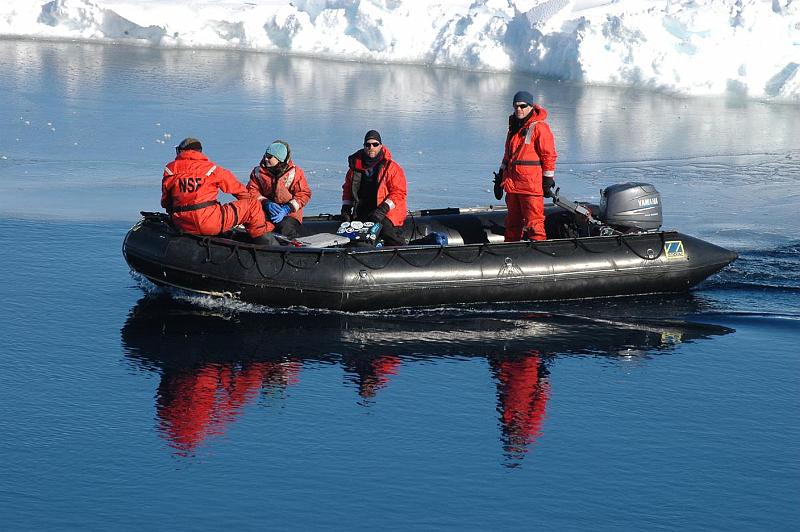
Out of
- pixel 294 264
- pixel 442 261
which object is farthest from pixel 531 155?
pixel 294 264

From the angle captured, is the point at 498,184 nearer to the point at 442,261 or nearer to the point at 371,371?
the point at 442,261

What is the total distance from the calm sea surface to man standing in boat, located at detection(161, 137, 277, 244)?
0.67 meters

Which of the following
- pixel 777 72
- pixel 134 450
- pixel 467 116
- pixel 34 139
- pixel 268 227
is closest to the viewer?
pixel 134 450

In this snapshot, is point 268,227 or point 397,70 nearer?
point 268,227

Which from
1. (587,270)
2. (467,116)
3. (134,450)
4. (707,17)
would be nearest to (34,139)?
(467,116)

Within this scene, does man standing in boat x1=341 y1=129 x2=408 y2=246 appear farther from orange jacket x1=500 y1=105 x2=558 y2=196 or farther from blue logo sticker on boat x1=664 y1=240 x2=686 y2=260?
blue logo sticker on boat x1=664 y1=240 x2=686 y2=260

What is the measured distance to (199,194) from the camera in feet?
30.8

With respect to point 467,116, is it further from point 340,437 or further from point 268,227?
point 340,437

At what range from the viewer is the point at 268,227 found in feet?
32.5

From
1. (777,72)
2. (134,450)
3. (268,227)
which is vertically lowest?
(134,450)

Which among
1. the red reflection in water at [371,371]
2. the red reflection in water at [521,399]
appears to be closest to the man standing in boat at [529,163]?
the red reflection in water at [521,399]

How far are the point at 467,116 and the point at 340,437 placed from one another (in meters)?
12.7

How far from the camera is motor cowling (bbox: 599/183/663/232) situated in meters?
10.5

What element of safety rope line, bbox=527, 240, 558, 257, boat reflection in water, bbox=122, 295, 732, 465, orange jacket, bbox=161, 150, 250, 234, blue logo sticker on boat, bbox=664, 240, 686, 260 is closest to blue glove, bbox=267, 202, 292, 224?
orange jacket, bbox=161, 150, 250, 234
